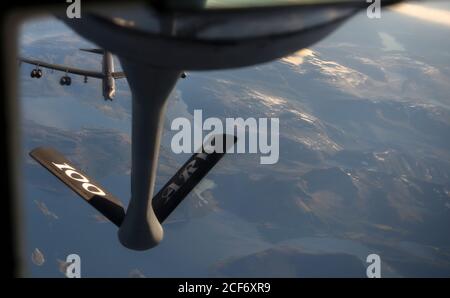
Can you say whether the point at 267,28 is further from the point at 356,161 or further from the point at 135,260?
the point at 356,161

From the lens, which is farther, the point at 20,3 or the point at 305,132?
the point at 305,132

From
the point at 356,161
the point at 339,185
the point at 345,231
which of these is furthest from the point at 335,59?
the point at 345,231

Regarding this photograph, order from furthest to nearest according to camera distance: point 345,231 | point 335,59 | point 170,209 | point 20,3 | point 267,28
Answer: point 335,59 → point 345,231 → point 170,209 → point 267,28 → point 20,3
